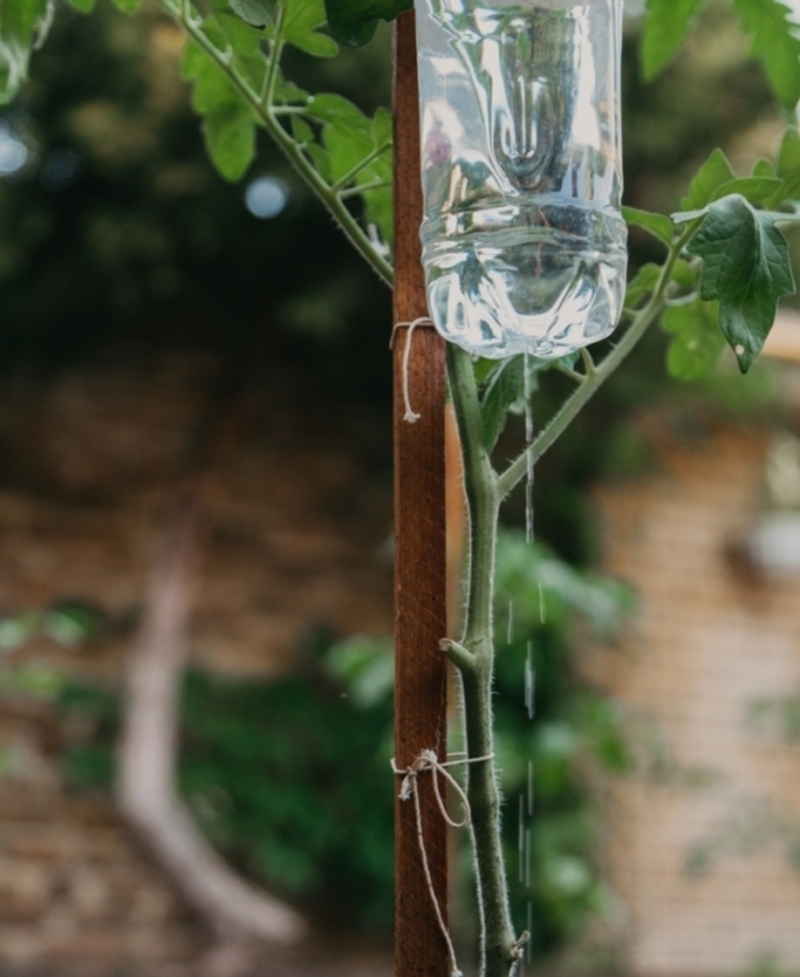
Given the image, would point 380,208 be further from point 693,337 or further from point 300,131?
point 693,337

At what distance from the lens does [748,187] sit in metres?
0.62

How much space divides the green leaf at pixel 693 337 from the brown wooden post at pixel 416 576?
0.62 ft

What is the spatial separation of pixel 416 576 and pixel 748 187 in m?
0.27

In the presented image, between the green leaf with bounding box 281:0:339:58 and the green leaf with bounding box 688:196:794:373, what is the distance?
0.83 ft

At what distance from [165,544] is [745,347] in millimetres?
2877

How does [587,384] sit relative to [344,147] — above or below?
below

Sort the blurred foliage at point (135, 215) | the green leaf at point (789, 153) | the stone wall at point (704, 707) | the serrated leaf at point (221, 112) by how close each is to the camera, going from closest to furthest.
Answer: the green leaf at point (789, 153) → the serrated leaf at point (221, 112) → the blurred foliage at point (135, 215) → the stone wall at point (704, 707)

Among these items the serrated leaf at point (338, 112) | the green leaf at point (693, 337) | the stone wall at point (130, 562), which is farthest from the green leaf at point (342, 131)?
the stone wall at point (130, 562)

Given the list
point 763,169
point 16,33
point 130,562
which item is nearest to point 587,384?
point 763,169

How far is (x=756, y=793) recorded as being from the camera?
3.68m

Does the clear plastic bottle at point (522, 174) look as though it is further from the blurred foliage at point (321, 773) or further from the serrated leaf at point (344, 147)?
the blurred foliage at point (321, 773)

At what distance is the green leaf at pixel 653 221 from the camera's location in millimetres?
636

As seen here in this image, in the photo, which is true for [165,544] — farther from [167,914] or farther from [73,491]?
[167,914]

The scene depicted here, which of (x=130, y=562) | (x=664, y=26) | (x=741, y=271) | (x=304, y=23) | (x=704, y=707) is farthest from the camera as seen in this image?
(x=704, y=707)
